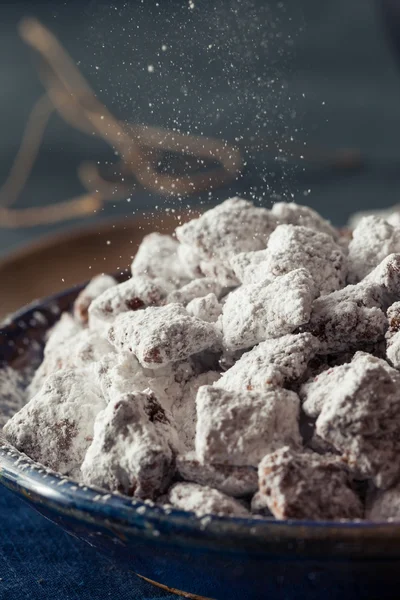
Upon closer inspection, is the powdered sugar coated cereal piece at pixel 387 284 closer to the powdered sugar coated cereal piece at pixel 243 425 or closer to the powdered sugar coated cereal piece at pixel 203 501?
the powdered sugar coated cereal piece at pixel 243 425

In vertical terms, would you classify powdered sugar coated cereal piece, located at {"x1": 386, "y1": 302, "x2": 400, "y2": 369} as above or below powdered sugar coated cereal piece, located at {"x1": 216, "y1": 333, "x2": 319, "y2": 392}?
above

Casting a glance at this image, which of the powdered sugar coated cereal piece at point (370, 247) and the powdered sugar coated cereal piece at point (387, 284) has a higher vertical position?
the powdered sugar coated cereal piece at point (370, 247)

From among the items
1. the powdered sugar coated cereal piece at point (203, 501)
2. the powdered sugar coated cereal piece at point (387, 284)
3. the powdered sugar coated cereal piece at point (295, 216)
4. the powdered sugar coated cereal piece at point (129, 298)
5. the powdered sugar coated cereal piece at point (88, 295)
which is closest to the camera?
the powdered sugar coated cereal piece at point (203, 501)

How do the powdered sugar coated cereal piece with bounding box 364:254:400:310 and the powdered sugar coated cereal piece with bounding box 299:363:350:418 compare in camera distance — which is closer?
the powdered sugar coated cereal piece with bounding box 299:363:350:418

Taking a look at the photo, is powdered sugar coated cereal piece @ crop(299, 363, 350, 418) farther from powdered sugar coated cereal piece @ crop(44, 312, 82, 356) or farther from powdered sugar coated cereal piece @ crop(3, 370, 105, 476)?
powdered sugar coated cereal piece @ crop(44, 312, 82, 356)

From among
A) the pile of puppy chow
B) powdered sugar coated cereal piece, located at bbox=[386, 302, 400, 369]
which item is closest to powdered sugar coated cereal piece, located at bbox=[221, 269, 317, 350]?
the pile of puppy chow

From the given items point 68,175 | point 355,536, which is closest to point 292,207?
point 355,536

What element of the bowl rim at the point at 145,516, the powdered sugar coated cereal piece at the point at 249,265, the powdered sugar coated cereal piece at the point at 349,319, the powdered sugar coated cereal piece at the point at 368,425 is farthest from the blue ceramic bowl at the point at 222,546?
the powdered sugar coated cereal piece at the point at 249,265

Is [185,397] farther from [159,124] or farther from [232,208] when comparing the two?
[159,124]
